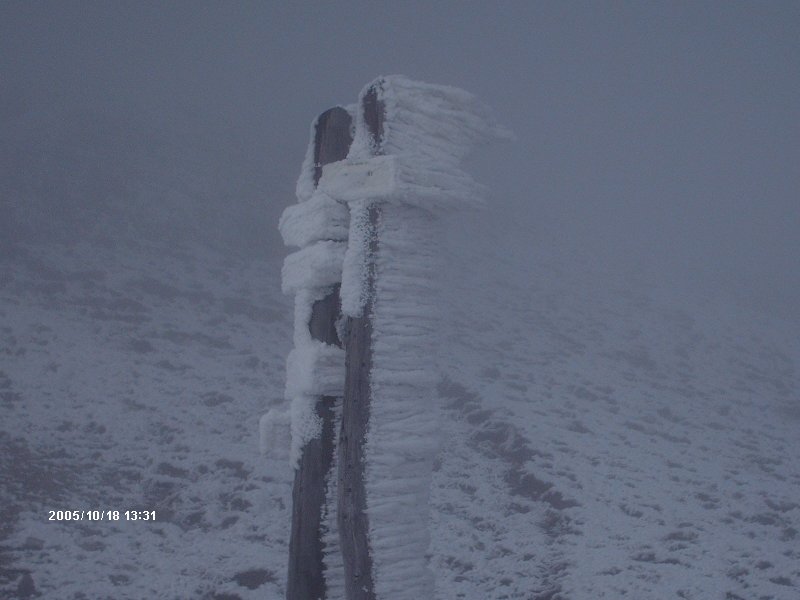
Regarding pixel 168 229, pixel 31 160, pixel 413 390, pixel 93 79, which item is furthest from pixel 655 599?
pixel 93 79

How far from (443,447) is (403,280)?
11.2 ft

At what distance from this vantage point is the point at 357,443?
6.05 feet

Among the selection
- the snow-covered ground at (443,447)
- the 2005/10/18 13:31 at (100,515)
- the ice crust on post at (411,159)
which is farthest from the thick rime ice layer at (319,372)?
the 2005/10/18 13:31 at (100,515)

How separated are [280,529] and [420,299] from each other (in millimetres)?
4566

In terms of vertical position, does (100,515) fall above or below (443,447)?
below

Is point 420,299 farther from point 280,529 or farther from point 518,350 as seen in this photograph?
point 518,350

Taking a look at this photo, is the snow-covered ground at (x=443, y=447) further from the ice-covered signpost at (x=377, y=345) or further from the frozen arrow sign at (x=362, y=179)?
the frozen arrow sign at (x=362, y=179)

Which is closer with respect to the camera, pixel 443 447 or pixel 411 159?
pixel 411 159

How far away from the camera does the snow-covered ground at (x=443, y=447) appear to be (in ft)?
16.3

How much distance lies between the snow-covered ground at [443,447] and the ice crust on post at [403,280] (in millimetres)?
3445

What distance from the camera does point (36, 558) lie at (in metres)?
4.83

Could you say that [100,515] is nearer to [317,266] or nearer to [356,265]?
[317,266]

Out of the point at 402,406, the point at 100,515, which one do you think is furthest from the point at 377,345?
the point at 100,515

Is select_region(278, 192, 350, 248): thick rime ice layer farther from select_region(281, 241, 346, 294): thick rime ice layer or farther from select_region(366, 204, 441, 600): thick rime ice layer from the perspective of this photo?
select_region(366, 204, 441, 600): thick rime ice layer
